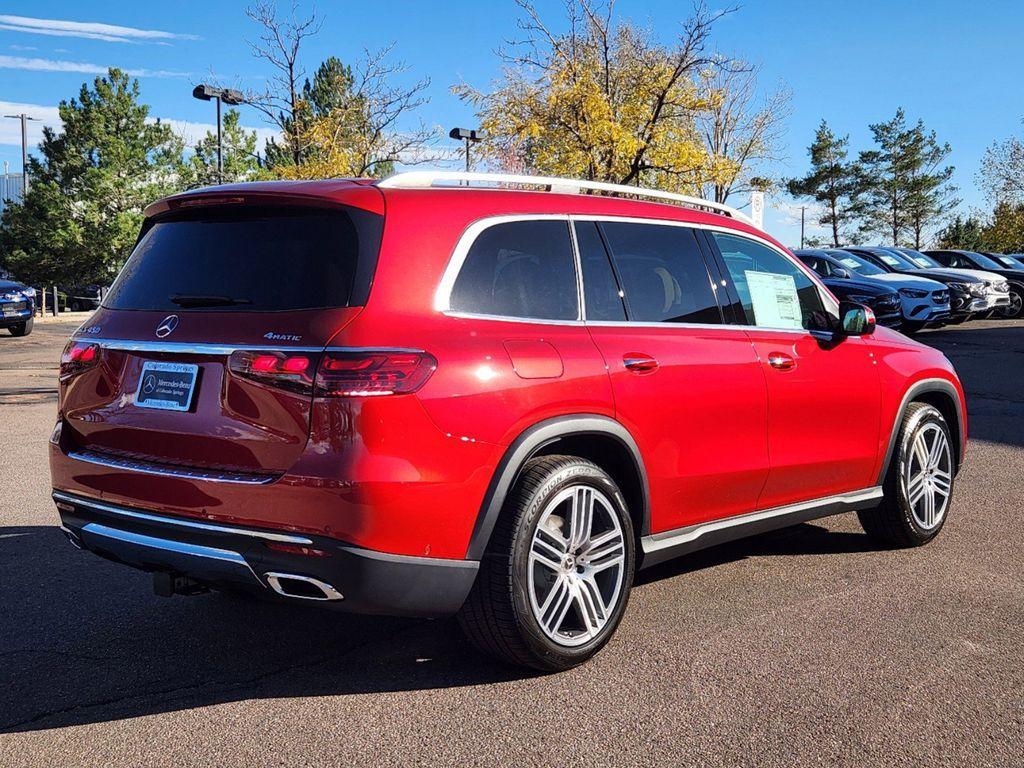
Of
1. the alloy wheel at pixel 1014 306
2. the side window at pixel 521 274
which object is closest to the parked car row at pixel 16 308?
the side window at pixel 521 274

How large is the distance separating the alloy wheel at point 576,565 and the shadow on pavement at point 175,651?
28cm

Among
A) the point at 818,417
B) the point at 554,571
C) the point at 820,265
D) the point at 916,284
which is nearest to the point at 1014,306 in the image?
the point at 916,284

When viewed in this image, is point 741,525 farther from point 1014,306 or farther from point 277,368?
point 1014,306

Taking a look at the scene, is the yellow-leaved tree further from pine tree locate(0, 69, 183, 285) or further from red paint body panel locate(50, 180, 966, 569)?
pine tree locate(0, 69, 183, 285)

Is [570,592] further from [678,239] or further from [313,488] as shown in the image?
[678,239]

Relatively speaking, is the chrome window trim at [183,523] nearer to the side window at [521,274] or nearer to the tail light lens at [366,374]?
the tail light lens at [366,374]

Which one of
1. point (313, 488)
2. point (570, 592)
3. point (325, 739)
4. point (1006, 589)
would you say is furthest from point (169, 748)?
point (1006, 589)

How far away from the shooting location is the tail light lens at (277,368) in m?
3.38

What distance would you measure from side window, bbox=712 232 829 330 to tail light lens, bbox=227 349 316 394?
90.9 inches

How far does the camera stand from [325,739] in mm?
3328

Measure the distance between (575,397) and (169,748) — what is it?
178cm

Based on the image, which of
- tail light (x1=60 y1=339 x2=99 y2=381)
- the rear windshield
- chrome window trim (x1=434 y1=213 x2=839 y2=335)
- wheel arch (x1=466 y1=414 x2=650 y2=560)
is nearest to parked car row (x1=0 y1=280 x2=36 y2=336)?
tail light (x1=60 y1=339 x2=99 y2=381)

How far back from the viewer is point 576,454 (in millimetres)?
4094

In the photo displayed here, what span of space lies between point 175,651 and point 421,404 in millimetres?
1593
